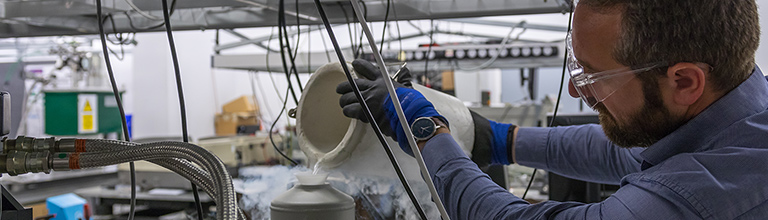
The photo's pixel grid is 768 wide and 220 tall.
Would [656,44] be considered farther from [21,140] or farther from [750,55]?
[21,140]

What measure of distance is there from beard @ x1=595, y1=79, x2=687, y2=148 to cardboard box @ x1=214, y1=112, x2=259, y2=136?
577cm

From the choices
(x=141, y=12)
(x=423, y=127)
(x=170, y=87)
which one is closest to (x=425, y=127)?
(x=423, y=127)

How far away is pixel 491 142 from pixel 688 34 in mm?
545

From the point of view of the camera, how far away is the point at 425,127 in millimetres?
1010

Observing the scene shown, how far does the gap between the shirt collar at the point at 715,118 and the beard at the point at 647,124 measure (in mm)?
19

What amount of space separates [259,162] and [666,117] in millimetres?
3306

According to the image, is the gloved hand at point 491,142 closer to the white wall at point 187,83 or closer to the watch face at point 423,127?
the watch face at point 423,127

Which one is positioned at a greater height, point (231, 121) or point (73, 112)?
point (73, 112)

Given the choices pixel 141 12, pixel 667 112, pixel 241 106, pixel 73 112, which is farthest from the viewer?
pixel 241 106

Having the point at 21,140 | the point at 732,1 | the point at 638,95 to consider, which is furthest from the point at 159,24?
the point at 732,1

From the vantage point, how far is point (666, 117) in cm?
86

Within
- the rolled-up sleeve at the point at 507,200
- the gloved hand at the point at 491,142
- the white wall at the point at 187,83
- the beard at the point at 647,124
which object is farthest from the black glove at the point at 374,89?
the white wall at the point at 187,83

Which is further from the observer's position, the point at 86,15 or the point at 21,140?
the point at 86,15

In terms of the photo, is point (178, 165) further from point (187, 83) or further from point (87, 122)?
point (187, 83)
